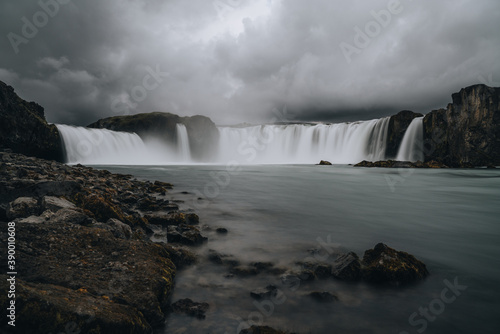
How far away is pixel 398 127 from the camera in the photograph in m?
58.8

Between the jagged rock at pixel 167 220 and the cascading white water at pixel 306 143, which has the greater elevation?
the cascading white water at pixel 306 143

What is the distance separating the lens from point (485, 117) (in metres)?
52.7

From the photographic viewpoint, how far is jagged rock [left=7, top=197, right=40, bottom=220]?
4477 mm

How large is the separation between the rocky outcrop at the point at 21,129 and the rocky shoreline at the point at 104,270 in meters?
26.1

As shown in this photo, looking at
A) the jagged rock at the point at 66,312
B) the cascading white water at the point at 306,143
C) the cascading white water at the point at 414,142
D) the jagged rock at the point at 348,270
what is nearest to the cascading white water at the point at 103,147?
the cascading white water at the point at 306,143

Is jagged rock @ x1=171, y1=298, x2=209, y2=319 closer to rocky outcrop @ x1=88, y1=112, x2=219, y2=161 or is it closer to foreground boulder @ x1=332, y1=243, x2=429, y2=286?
foreground boulder @ x1=332, y1=243, x2=429, y2=286

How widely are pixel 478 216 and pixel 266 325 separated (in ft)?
36.4

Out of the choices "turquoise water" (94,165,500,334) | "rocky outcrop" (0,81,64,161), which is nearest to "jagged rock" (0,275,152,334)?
"turquoise water" (94,165,500,334)

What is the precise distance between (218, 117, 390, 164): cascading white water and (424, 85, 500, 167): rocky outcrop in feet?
35.2

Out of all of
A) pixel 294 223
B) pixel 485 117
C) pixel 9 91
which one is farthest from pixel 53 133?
pixel 485 117

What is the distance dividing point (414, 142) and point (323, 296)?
66004 mm

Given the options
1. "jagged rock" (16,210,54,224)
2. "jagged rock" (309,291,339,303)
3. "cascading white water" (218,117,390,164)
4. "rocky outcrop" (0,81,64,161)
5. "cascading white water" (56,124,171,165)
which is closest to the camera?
"jagged rock" (309,291,339,303)

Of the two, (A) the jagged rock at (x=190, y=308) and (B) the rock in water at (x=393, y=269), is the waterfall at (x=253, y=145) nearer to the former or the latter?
(A) the jagged rock at (x=190, y=308)

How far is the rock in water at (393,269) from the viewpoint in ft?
14.4
